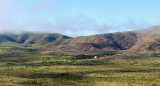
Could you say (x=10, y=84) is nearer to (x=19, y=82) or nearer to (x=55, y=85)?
(x=19, y=82)

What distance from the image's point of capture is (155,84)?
93.6 meters

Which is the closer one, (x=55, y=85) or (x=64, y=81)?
(x=55, y=85)

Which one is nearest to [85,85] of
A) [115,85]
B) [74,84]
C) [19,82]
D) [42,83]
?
[74,84]

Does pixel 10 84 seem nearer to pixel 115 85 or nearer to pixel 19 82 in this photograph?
pixel 19 82

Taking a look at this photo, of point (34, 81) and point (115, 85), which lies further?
point (34, 81)

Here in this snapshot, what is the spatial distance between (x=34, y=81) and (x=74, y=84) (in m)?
17.1

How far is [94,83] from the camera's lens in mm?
97000

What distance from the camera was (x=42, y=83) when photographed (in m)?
96.8

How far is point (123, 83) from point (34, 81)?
117 ft

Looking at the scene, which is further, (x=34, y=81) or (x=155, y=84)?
(x=34, y=81)

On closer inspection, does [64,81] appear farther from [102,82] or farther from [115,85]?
[115,85]

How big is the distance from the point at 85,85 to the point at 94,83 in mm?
5088

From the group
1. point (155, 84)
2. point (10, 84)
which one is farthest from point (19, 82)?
point (155, 84)

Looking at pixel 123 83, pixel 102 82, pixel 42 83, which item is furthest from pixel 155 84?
pixel 42 83
